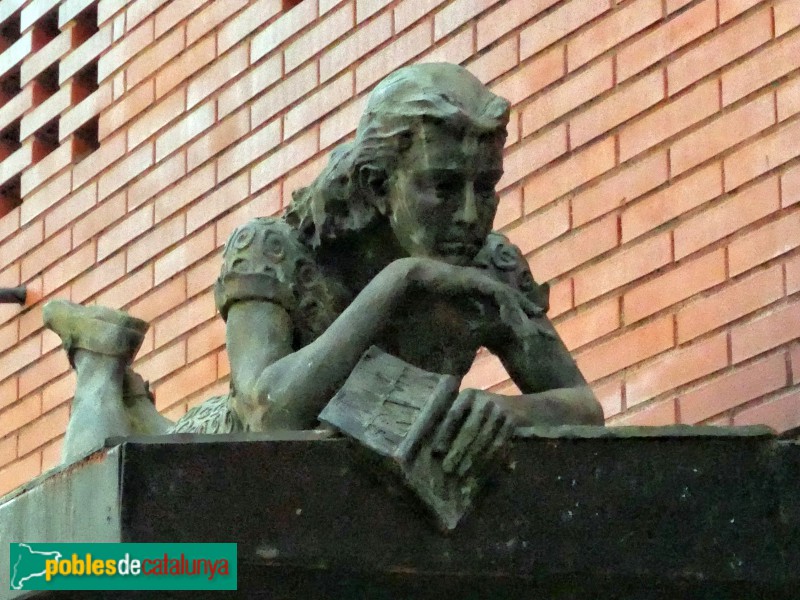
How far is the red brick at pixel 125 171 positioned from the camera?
697 cm

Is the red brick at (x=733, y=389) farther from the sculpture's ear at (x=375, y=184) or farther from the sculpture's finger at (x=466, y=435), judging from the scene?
the sculpture's finger at (x=466, y=435)

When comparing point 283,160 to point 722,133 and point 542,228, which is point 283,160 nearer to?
point 542,228

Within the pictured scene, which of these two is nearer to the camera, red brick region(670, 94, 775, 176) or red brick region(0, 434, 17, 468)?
red brick region(670, 94, 775, 176)

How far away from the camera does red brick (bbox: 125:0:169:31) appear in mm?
7082

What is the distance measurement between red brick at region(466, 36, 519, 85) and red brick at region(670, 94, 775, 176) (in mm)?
662

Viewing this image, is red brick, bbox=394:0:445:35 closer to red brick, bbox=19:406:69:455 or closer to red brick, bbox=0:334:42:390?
red brick, bbox=19:406:69:455

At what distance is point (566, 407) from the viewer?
3641mm

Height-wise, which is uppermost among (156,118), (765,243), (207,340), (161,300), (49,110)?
(49,110)

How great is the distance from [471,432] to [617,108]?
84.9 inches

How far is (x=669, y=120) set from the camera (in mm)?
5230

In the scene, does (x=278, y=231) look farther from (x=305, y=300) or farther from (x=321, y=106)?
(x=321, y=106)

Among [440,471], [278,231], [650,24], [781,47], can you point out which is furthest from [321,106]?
[440,471]

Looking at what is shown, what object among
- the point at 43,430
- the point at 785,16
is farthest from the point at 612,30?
the point at 43,430

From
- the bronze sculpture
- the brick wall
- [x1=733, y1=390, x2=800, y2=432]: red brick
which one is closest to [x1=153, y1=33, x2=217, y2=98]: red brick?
the brick wall
